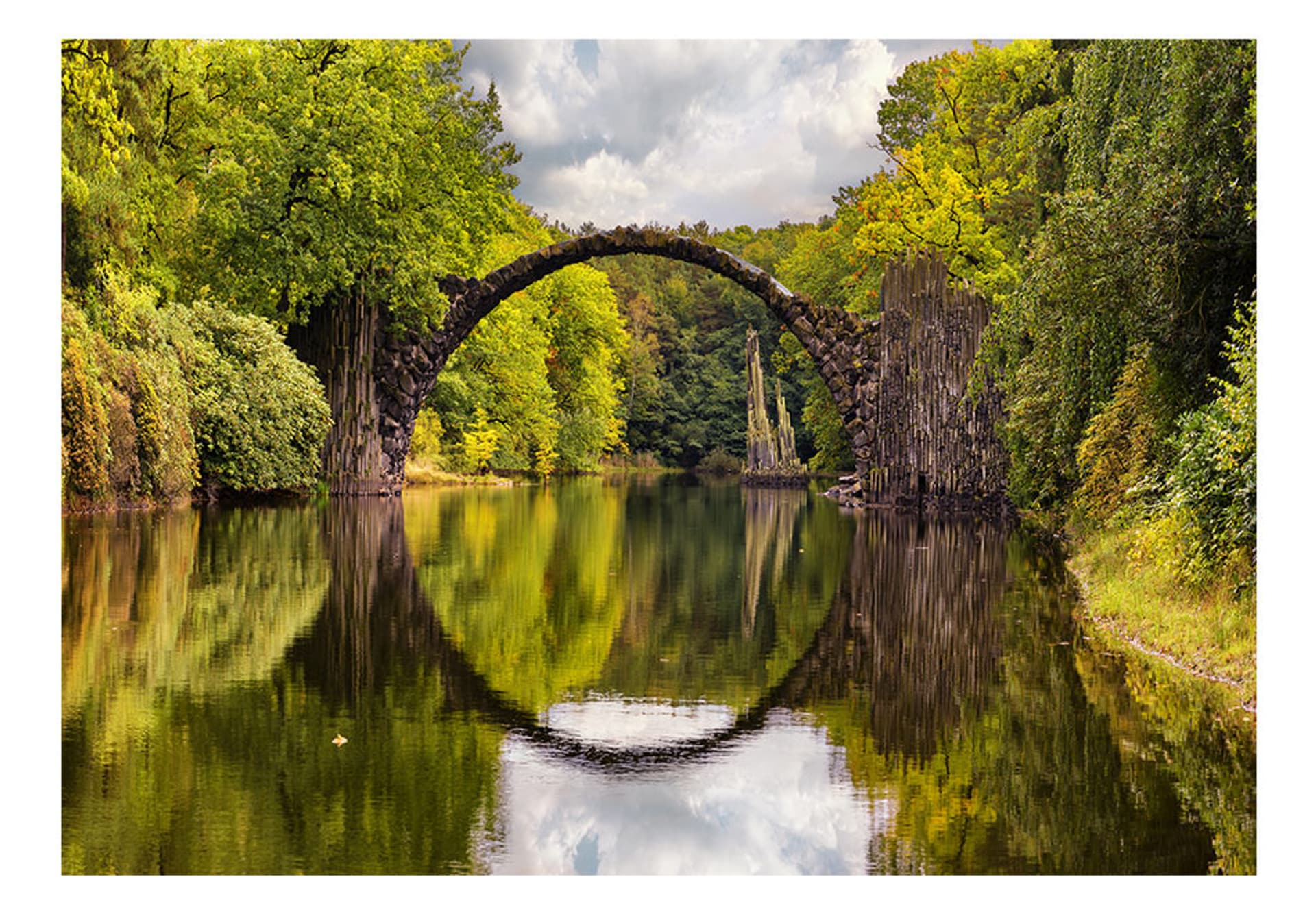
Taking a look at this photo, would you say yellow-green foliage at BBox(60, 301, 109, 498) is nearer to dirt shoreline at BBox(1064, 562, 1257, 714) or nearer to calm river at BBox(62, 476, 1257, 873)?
calm river at BBox(62, 476, 1257, 873)

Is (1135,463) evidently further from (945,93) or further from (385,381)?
(945,93)

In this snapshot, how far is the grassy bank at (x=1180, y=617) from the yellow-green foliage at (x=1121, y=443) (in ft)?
4.92

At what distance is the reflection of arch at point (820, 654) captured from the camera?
18.8 ft

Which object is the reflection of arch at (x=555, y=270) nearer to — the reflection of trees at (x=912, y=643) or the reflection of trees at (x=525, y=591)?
the reflection of trees at (x=525, y=591)

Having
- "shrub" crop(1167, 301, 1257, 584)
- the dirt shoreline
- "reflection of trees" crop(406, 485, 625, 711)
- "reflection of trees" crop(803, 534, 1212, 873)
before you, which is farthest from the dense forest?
"reflection of trees" crop(406, 485, 625, 711)

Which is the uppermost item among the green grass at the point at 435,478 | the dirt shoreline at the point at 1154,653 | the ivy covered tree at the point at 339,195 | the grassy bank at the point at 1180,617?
the ivy covered tree at the point at 339,195

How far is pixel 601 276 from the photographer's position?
45.7 metres

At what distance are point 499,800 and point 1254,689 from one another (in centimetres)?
378

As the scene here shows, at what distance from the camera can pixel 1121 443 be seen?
1302 centimetres

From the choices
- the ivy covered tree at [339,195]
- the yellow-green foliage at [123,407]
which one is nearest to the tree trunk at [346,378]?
the ivy covered tree at [339,195]

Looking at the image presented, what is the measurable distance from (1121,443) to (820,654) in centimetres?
638

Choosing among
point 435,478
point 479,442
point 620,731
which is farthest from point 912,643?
point 479,442

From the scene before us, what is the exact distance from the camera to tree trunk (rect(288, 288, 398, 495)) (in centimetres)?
2559

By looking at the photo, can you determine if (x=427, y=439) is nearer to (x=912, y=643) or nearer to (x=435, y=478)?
(x=435, y=478)
